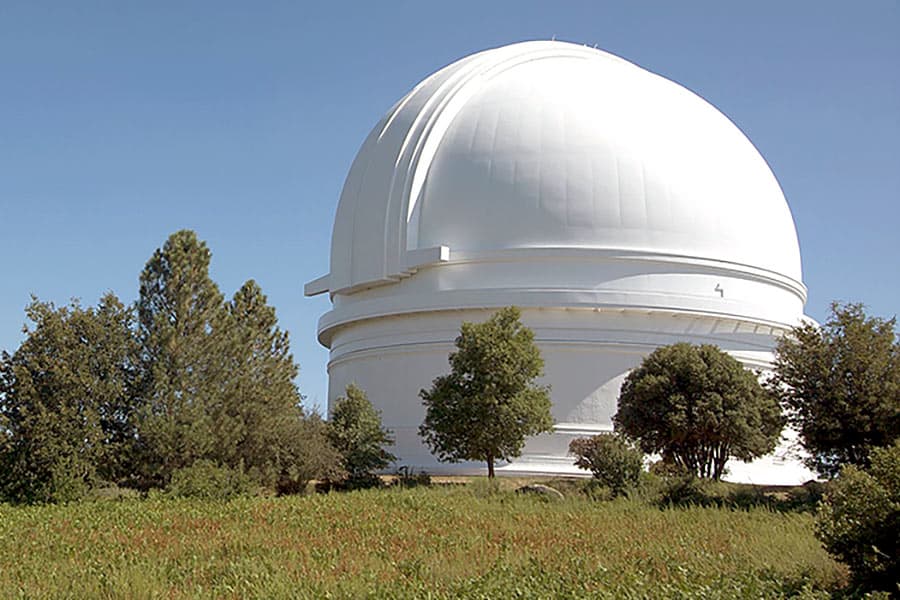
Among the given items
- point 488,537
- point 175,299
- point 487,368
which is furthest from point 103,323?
point 488,537

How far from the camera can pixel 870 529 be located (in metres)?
10.3

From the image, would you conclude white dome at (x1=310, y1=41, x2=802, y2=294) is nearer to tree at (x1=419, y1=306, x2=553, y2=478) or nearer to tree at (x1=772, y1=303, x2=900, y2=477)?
tree at (x1=419, y1=306, x2=553, y2=478)

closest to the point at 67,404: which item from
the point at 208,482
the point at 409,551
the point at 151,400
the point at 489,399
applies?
the point at 151,400

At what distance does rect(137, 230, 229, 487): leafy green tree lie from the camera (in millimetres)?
22391

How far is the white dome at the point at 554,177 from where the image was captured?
31859 mm

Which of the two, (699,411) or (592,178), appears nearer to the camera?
(699,411)

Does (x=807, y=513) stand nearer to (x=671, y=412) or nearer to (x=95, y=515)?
(x=671, y=412)

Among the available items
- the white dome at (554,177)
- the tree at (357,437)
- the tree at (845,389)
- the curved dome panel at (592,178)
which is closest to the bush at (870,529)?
the tree at (845,389)

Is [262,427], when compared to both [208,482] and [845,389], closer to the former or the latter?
[208,482]

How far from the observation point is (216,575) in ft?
37.7

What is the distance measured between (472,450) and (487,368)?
2166 millimetres

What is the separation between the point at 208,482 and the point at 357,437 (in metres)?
6.57

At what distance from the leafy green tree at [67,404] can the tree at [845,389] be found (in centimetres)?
1472

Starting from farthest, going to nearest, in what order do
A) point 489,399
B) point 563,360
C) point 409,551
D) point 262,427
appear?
point 563,360
point 489,399
point 262,427
point 409,551
